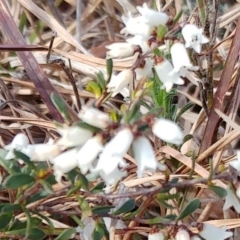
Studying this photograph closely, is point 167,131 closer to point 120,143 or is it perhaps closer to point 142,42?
point 120,143

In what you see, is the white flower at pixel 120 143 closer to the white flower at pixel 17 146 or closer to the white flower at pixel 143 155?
the white flower at pixel 143 155

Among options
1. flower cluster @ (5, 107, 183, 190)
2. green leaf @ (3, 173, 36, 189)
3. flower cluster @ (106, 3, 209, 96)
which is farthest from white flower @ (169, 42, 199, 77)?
green leaf @ (3, 173, 36, 189)

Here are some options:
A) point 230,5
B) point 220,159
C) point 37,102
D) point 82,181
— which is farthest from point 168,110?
point 230,5

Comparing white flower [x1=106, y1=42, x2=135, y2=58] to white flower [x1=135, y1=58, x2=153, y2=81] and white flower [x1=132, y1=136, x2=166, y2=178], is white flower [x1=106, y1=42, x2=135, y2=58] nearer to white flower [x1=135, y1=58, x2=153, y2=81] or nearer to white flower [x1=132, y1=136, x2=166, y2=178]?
white flower [x1=135, y1=58, x2=153, y2=81]

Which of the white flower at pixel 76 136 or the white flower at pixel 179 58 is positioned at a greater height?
the white flower at pixel 179 58

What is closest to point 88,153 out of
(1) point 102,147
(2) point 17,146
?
(1) point 102,147

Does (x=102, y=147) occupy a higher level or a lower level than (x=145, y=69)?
lower

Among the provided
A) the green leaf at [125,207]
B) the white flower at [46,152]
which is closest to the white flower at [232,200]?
the green leaf at [125,207]
